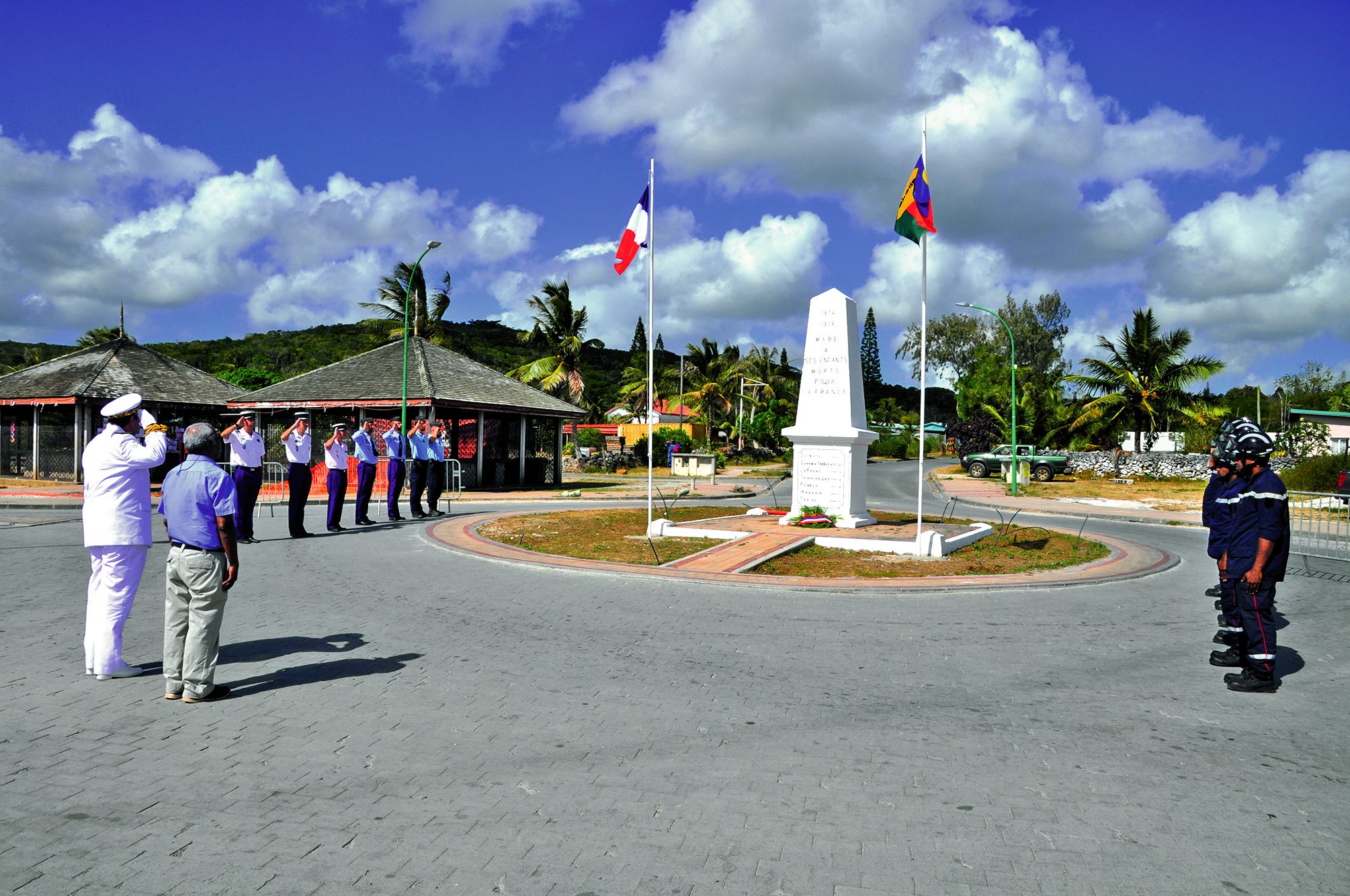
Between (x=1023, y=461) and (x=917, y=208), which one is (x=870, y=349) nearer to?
(x=1023, y=461)

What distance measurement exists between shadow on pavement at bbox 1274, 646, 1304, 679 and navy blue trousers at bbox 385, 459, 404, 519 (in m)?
14.3

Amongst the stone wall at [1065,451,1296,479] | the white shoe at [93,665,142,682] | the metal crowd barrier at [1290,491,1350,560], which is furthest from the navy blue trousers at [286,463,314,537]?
the stone wall at [1065,451,1296,479]

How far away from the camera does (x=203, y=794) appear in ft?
13.2

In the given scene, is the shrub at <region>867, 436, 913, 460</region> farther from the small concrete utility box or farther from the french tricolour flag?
the french tricolour flag

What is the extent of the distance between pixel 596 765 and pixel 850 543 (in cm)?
954

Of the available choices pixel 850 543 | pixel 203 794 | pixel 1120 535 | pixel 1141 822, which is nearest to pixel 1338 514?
pixel 1120 535

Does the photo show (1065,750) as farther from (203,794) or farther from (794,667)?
A: (203,794)

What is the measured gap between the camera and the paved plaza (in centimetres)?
343

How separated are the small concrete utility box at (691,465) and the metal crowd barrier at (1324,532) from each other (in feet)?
87.3

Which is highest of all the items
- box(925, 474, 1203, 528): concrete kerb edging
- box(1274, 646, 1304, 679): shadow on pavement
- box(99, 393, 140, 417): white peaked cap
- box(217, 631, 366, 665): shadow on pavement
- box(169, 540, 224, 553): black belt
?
box(99, 393, 140, 417): white peaked cap

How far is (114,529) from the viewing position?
5.75 metres

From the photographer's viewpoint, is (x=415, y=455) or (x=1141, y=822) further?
(x=415, y=455)

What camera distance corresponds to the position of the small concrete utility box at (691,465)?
4178cm

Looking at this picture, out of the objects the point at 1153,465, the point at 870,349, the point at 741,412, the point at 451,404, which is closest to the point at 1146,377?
the point at 1153,465
